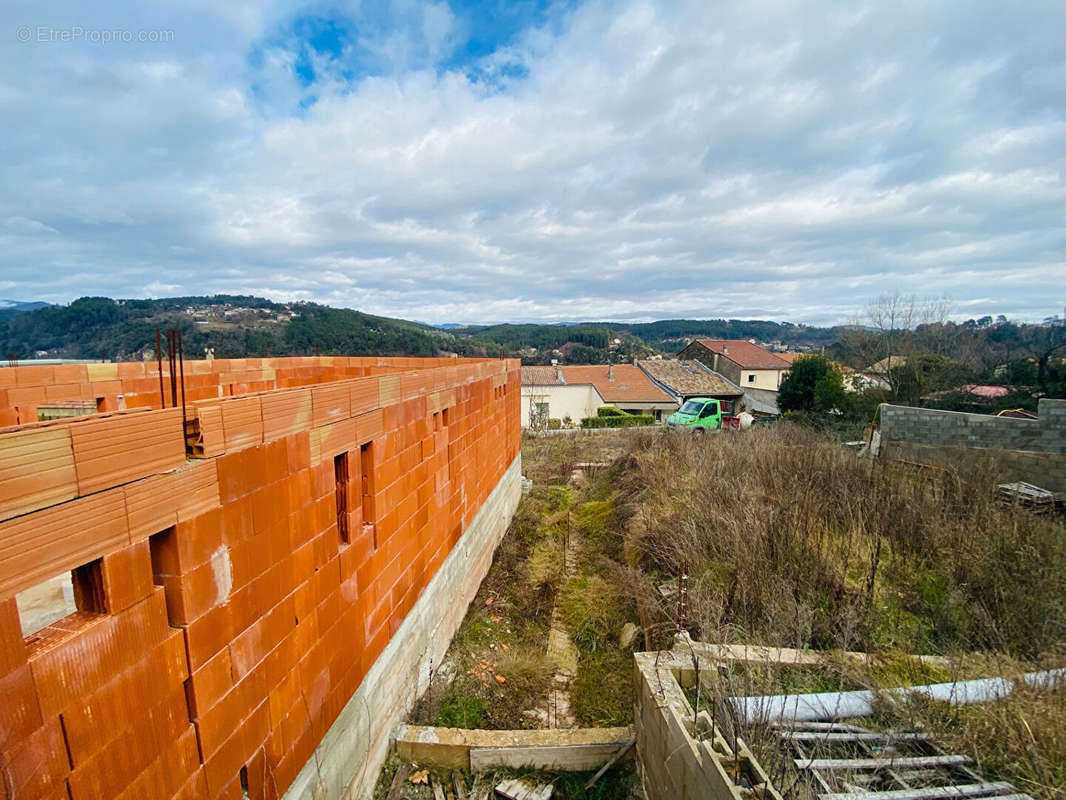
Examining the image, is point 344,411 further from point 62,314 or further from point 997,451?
point 62,314

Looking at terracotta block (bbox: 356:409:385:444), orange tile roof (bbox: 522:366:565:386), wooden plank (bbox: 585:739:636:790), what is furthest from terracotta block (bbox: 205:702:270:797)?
orange tile roof (bbox: 522:366:565:386)

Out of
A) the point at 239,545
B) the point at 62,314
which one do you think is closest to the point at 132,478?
the point at 239,545

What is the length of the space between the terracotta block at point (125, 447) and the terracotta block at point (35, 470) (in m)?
0.04

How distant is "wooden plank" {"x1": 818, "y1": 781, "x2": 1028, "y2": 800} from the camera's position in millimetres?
2631

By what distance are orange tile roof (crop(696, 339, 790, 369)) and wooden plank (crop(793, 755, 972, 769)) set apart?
33.9 metres

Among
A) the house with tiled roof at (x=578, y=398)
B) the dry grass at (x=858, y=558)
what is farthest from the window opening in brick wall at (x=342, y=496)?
the house with tiled roof at (x=578, y=398)

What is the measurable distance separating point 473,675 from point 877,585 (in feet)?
16.9

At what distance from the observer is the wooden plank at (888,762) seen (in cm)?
292

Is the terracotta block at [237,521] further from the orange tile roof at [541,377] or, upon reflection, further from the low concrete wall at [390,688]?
the orange tile roof at [541,377]

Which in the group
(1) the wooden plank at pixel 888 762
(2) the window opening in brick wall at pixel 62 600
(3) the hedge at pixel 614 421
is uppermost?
(2) the window opening in brick wall at pixel 62 600

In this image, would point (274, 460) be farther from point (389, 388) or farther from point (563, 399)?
point (563, 399)

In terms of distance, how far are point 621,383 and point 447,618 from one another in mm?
26005

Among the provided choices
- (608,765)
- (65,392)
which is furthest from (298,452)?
(65,392)

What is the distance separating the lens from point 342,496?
375cm
